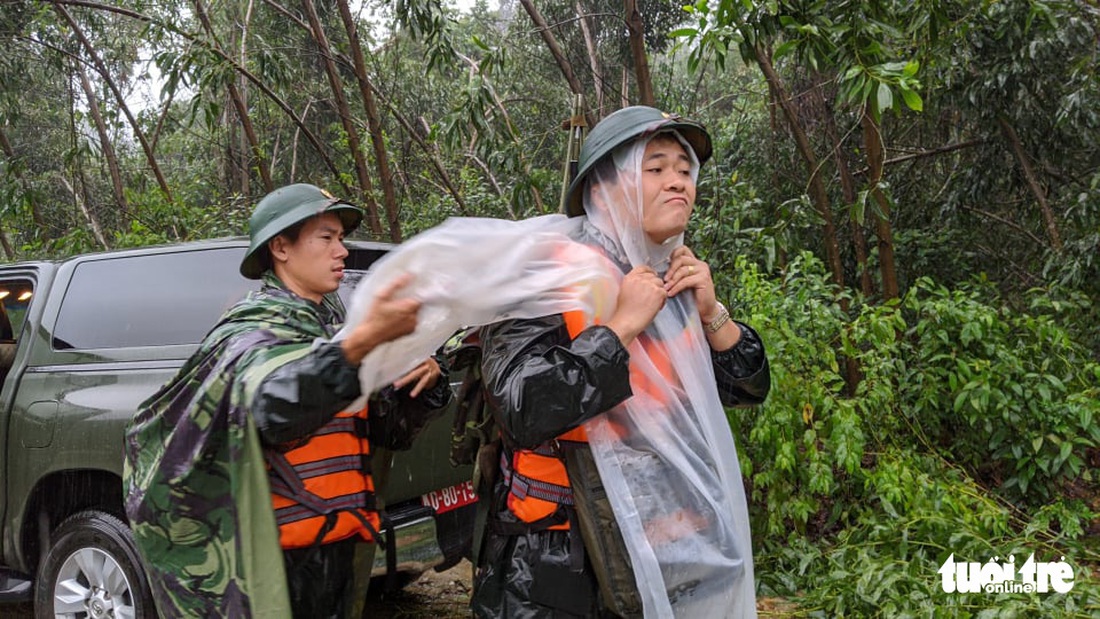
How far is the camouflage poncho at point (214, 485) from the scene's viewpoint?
200 centimetres

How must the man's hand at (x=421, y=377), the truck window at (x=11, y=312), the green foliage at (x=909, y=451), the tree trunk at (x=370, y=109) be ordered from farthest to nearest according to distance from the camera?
the tree trunk at (x=370, y=109)
the truck window at (x=11, y=312)
the green foliage at (x=909, y=451)
the man's hand at (x=421, y=377)

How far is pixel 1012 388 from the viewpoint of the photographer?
4691 millimetres

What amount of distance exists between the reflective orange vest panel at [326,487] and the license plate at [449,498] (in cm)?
116

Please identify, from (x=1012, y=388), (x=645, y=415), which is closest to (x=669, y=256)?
(x=645, y=415)

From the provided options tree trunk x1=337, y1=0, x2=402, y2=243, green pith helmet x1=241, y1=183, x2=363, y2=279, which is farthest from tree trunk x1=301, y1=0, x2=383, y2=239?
green pith helmet x1=241, y1=183, x2=363, y2=279

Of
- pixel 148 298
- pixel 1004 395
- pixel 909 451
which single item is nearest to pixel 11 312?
pixel 148 298

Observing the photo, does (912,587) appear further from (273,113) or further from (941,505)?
(273,113)

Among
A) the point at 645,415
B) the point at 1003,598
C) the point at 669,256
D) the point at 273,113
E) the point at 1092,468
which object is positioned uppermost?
the point at 273,113

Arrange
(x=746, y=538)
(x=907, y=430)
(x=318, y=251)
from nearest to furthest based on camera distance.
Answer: (x=746, y=538) < (x=318, y=251) < (x=907, y=430)

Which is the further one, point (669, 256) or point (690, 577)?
point (669, 256)

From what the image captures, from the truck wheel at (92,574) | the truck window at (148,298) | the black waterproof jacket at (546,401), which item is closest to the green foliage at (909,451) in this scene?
the black waterproof jacket at (546,401)

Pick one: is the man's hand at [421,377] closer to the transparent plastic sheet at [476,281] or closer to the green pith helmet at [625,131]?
the transparent plastic sheet at [476,281]

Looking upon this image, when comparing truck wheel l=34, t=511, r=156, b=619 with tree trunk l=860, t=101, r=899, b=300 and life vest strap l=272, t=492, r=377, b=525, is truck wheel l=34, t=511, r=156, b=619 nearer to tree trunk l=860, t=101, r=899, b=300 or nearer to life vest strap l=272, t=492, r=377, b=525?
life vest strap l=272, t=492, r=377, b=525

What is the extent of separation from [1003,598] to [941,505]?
0.69m
